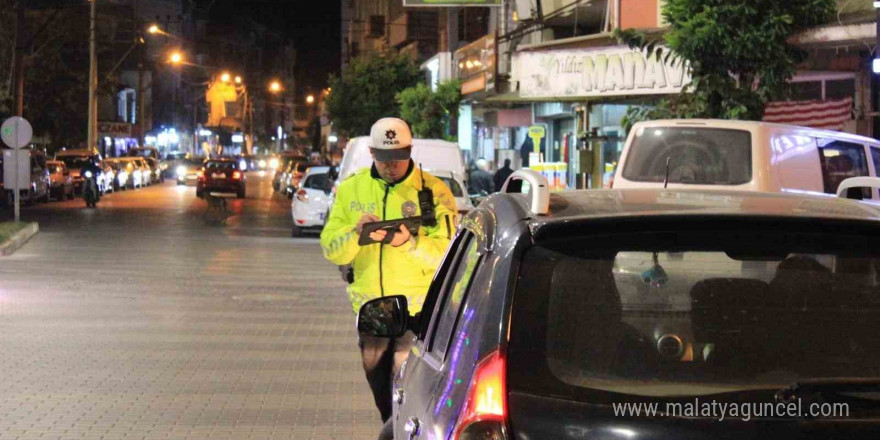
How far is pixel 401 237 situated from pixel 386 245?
162 mm

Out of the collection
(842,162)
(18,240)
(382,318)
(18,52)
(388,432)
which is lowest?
(18,240)

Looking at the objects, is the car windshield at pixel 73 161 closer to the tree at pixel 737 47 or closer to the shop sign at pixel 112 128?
the shop sign at pixel 112 128

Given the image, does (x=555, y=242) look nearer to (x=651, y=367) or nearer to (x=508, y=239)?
(x=508, y=239)

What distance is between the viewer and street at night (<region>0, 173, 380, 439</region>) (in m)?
8.26

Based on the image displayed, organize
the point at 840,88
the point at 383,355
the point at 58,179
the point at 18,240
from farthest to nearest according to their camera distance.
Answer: the point at 58,179
the point at 18,240
the point at 840,88
the point at 383,355

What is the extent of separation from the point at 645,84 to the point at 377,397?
1583 centimetres

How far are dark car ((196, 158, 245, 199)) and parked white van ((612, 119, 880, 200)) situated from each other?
34774 mm

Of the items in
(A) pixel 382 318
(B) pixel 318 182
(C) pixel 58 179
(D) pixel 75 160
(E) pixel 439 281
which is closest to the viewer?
(A) pixel 382 318

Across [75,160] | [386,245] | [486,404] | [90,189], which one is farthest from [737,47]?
[75,160]

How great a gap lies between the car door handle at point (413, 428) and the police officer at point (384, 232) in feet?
6.70

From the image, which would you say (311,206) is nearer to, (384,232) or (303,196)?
(303,196)

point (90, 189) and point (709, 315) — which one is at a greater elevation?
point (709, 315)

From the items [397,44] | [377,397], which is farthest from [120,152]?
[377,397]

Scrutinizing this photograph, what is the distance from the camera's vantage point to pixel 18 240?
23.0 m
